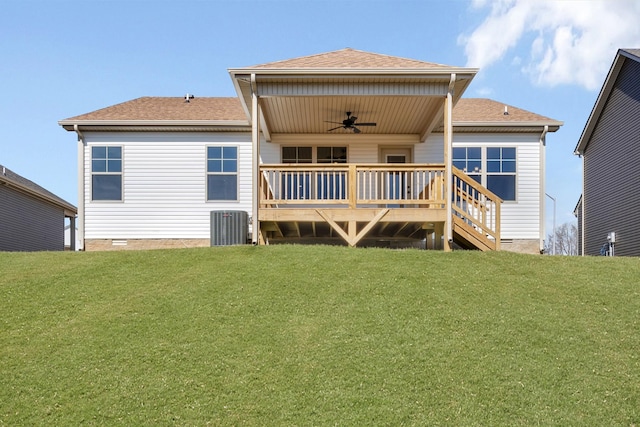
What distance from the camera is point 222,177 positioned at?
14148mm

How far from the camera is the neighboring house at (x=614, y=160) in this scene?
1498cm

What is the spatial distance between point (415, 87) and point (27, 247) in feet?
52.2

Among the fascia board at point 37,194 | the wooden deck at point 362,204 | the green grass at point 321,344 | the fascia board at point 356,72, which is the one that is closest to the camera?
the green grass at point 321,344

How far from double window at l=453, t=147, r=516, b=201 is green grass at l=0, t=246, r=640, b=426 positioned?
590 centimetres

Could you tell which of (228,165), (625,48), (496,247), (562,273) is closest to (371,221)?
(496,247)

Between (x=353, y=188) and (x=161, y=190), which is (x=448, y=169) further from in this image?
(x=161, y=190)

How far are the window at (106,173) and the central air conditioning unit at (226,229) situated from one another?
10.9 ft

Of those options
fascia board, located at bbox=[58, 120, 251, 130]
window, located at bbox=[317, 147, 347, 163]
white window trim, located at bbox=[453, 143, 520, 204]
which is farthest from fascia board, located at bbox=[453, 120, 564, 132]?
fascia board, located at bbox=[58, 120, 251, 130]

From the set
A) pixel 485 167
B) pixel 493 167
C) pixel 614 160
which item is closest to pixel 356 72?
pixel 485 167

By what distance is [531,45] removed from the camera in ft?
42.3

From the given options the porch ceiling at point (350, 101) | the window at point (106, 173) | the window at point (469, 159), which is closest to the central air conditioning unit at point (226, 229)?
the porch ceiling at point (350, 101)

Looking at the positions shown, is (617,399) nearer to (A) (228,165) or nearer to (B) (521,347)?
(B) (521,347)

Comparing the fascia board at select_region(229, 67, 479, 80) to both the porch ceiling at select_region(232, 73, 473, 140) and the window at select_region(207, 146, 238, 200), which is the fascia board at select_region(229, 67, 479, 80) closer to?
the porch ceiling at select_region(232, 73, 473, 140)

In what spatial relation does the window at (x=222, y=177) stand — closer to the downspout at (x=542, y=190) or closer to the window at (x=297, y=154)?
the window at (x=297, y=154)
